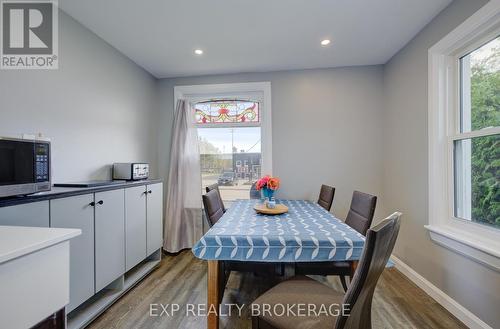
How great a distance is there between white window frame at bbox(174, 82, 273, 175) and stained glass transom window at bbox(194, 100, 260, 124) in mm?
73

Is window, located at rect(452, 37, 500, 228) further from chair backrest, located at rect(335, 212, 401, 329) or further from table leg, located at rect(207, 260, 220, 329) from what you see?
table leg, located at rect(207, 260, 220, 329)

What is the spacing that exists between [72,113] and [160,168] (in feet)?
4.60

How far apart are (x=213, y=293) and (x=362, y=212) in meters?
1.33

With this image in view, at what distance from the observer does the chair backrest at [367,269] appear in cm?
79

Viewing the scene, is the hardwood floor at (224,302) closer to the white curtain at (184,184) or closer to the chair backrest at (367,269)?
the white curtain at (184,184)

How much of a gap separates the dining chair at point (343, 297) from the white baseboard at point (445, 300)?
1102mm

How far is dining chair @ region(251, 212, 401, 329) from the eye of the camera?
0.80 metres

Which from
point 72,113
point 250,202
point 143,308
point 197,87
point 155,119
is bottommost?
point 143,308

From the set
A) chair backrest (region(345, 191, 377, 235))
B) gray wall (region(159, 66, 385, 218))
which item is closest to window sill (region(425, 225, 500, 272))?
chair backrest (region(345, 191, 377, 235))

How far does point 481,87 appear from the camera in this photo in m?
1.60

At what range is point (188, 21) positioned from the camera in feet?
6.26

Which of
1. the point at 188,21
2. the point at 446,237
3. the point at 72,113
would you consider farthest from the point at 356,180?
the point at 72,113

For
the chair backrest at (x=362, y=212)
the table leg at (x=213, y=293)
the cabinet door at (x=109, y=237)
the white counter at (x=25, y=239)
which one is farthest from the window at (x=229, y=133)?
the white counter at (x=25, y=239)

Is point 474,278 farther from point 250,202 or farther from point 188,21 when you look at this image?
point 188,21
